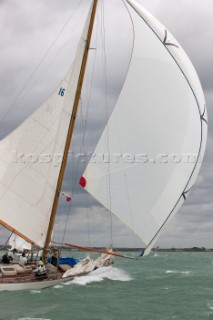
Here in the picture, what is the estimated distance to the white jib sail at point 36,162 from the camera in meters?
24.3

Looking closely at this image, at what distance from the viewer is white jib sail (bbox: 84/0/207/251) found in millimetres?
20578

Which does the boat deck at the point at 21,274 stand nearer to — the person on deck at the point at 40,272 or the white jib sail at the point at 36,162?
the person on deck at the point at 40,272

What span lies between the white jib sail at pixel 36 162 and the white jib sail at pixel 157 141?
4.48 m

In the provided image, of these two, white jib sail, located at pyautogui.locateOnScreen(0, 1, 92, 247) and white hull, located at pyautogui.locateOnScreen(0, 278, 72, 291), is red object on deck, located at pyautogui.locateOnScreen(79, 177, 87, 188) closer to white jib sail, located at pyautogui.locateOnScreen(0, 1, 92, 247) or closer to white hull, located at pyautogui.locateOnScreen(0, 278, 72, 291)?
white jib sail, located at pyautogui.locateOnScreen(0, 1, 92, 247)

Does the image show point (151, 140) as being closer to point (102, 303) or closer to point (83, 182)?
point (83, 182)

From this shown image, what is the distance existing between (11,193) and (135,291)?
907 cm

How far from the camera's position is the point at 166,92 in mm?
20781

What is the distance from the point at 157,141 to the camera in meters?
20.8

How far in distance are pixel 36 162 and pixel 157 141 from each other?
7362 millimetres

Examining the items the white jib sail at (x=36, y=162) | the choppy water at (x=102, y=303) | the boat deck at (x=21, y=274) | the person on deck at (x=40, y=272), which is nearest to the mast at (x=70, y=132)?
the white jib sail at (x=36, y=162)

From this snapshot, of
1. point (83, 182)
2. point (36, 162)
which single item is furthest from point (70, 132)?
point (83, 182)

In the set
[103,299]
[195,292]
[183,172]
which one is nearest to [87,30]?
[183,172]

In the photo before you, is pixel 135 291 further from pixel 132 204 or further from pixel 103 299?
pixel 132 204

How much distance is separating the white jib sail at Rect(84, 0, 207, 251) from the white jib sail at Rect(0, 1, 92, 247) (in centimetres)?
448
